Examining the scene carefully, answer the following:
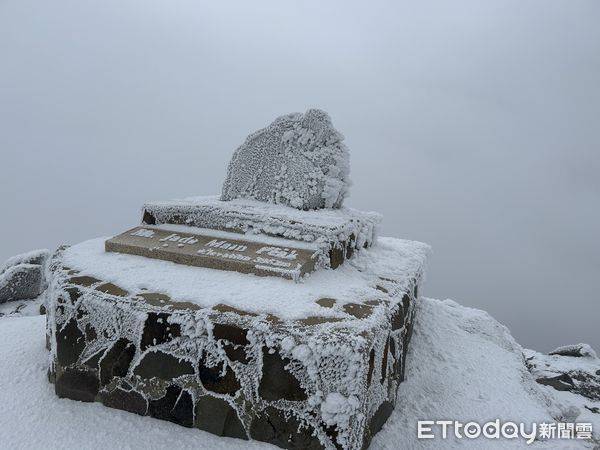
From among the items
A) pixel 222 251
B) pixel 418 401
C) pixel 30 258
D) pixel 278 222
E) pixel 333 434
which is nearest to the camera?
pixel 333 434

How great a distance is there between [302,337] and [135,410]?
113cm

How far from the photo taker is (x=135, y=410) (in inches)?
95.1

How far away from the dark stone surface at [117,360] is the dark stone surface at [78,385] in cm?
9

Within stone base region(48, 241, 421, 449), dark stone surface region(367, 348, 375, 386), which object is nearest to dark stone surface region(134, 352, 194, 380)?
stone base region(48, 241, 421, 449)

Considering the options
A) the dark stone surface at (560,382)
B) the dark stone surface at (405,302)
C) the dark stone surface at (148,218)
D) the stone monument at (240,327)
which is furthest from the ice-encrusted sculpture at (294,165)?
the dark stone surface at (560,382)

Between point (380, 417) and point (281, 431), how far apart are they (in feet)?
2.24

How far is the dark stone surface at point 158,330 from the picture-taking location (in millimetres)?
2299

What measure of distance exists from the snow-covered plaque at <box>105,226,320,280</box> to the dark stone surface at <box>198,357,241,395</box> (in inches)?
31.3

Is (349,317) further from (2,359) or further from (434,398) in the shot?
(2,359)

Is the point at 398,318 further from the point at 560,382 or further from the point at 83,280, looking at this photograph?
the point at 560,382

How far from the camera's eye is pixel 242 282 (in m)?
2.76

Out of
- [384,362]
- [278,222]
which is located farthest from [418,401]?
[278,222]

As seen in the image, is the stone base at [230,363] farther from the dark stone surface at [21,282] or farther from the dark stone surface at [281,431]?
the dark stone surface at [21,282]

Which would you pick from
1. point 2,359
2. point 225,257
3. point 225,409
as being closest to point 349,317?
point 225,409
